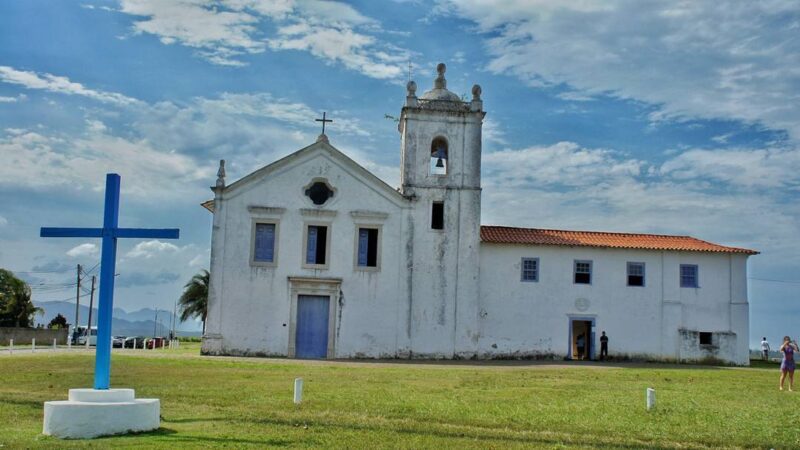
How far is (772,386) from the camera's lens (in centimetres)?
2233

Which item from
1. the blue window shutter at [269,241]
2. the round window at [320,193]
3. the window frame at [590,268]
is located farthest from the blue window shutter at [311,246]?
the window frame at [590,268]

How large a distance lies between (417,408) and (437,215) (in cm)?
1895

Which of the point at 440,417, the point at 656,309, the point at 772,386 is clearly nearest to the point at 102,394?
the point at 440,417

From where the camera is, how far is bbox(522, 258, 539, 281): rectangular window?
34344 mm

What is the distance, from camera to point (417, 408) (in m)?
15.4

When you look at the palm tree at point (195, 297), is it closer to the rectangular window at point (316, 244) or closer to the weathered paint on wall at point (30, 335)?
the weathered paint on wall at point (30, 335)

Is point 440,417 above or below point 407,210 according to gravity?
below

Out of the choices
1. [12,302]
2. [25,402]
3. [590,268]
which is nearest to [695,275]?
[590,268]

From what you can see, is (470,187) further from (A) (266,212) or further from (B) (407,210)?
(A) (266,212)

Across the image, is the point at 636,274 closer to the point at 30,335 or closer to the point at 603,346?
the point at 603,346

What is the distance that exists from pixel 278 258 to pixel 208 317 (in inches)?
135

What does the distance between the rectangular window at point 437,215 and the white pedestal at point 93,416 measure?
72.7 ft

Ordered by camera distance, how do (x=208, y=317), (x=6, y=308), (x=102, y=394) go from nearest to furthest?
1. (x=102, y=394)
2. (x=208, y=317)
3. (x=6, y=308)

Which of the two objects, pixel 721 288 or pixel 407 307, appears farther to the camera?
pixel 721 288
